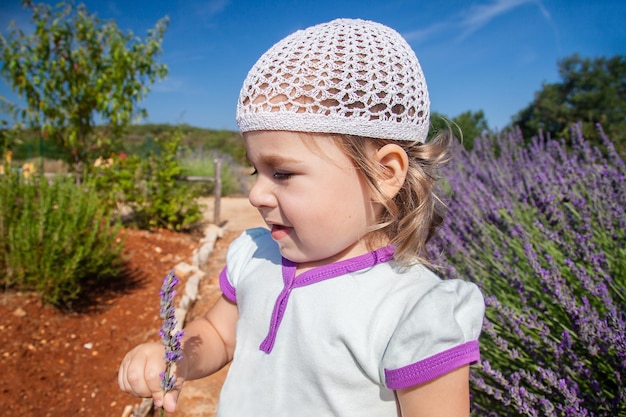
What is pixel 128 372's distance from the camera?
107 cm

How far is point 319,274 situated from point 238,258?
419 millimetres

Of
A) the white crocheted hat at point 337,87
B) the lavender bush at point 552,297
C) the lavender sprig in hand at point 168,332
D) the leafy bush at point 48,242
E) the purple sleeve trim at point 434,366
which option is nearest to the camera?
the lavender sprig in hand at point 168,332

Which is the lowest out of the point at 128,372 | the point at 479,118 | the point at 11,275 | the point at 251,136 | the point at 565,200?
the point at 11,275

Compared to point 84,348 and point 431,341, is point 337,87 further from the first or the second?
point 84,348

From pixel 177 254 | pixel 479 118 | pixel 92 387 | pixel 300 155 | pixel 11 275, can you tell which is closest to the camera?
pixel 300 155

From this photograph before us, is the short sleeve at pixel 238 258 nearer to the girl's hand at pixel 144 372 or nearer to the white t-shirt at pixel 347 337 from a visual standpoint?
the white t-shirt at pixel 347 337

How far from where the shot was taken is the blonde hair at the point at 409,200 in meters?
1.12

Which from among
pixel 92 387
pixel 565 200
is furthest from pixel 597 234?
pixel 92 387

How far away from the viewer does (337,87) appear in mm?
1019

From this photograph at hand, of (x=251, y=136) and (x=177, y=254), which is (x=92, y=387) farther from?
(x=177, y=254)

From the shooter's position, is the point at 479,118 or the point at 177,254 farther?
the point at 479,118

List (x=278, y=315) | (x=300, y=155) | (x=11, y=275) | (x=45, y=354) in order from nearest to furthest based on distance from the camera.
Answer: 1. (x=300, y=155)
2. (x=278, y=315)
3. (x=45, y=354)
4. (x=11, y=275)

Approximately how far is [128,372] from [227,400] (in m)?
0.30

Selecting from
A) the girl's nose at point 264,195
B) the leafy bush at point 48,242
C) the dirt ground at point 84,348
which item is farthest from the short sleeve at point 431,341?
the leafy bush at point 48,242
